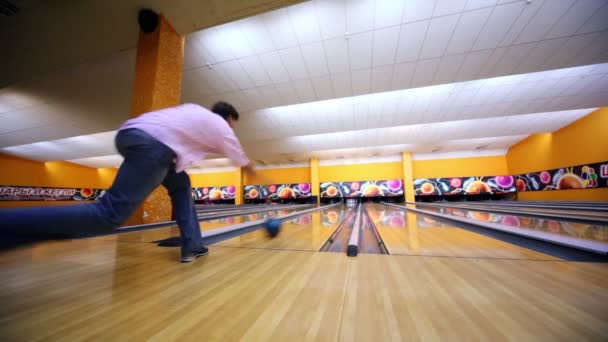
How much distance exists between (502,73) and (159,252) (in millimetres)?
6332

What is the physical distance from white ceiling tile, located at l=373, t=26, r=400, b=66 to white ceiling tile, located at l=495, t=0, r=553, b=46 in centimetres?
168

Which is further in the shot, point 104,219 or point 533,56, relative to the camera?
point 533,56

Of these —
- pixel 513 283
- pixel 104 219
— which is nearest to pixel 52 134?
pixel 104 219

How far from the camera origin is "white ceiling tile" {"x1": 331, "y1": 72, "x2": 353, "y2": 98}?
4520 millimetres

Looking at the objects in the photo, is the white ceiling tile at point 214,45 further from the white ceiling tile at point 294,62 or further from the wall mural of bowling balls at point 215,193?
the wall mural of bowling balls at point 215,193

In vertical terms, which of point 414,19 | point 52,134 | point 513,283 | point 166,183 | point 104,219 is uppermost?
point 414,19

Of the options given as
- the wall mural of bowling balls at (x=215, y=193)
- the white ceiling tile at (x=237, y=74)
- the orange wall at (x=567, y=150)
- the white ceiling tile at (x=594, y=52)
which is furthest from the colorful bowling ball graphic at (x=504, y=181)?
the wall mural of bowling balls at (x=215, y=193)

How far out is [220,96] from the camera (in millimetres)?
5078

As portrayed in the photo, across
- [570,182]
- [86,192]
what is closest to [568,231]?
[570,182]

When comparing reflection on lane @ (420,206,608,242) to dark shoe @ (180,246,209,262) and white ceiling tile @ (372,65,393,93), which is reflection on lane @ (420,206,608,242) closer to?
dark shoe @ (180,246,209,262)

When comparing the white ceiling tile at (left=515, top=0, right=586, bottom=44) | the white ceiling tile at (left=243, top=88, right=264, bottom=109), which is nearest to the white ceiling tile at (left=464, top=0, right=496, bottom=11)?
the white ceiling tile at (left=515, top=0, right=586, bottom=44)

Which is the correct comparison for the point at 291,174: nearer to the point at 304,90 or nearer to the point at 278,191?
the point at 278,191

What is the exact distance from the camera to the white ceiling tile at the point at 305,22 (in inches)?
128

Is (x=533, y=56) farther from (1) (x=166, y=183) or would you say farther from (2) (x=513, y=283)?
(1) (x=166, y=183)
